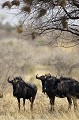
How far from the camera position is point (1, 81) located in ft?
84.6

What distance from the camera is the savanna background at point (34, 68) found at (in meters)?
15.1

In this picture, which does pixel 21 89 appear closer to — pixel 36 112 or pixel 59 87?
pixel 36 112

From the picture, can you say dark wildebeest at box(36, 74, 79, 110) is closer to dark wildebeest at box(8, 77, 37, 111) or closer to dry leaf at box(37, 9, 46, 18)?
dark wildebeest at box(8, 77, 37, 111)

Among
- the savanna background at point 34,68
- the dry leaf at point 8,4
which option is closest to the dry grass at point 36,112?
the savanna background at point 34,68

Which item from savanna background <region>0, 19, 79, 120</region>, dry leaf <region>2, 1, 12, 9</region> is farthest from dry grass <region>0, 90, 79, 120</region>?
dry leaf <region>2, 1, 12, 9</region>

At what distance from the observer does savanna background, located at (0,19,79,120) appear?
1505 centimetres

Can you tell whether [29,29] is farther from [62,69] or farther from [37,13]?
[62,69]

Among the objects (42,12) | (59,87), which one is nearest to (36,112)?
(59,87)

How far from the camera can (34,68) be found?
4572cm

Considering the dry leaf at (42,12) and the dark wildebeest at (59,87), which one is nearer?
the dry leaf at (42,12)

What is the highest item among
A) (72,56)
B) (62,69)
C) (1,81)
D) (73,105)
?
(73,105)

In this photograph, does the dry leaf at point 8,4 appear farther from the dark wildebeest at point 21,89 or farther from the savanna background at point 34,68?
the dark wildebeest at point 21,89

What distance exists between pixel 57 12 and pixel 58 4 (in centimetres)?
137

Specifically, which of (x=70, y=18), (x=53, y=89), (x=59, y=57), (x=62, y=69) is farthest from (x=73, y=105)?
(x=59, y=57)
